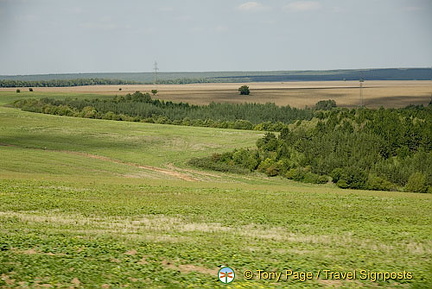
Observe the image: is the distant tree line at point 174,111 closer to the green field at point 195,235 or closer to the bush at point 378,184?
the bush at point 378,184

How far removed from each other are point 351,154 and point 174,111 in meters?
71.4

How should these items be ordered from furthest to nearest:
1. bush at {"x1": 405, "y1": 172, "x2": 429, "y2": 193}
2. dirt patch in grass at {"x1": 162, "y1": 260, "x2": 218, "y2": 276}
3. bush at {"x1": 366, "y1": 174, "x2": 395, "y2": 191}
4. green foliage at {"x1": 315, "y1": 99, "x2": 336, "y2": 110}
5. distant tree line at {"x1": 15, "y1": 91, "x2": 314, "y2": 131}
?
green foliage at {"x1": 315, "y1": 99, "x2": 336, "y2": 110}, distant tree line at {"x1": 15, "y1": 91, "x2": 314, "y2": 131}, bush at {"x1": 366, "y1": 174, "x2": 395, "y2": 191}, bush at {"x1": 405, "y1": 172, "x2": 429, "y2": 193}, dirt patch in grass at {"x1": 162, "y1": 260, "x2": 218, "y2": 276}

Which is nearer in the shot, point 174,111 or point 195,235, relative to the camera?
point 195,235

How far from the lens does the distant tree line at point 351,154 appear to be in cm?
6166

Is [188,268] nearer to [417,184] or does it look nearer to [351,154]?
[417,184]

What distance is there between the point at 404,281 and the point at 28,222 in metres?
15.4

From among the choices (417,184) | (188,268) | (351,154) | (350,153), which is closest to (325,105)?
(350,153)

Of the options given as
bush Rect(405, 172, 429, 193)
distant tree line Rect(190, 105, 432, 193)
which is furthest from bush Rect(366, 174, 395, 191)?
bush Rect(405, 172, 429, 193)

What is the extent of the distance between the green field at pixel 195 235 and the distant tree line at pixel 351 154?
22.0 m

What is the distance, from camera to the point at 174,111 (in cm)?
13362

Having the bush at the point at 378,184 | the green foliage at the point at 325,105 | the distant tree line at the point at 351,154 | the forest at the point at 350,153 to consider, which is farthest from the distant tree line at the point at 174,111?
the bush at the point at 378,184

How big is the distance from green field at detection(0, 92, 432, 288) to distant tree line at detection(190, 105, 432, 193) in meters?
22.0

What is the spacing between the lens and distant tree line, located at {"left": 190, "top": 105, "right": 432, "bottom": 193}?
61656 mm

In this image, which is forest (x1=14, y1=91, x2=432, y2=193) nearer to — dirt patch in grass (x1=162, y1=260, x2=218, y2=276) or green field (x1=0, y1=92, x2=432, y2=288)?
green field (x1=0, y1=92, x2=432, y2=288)
